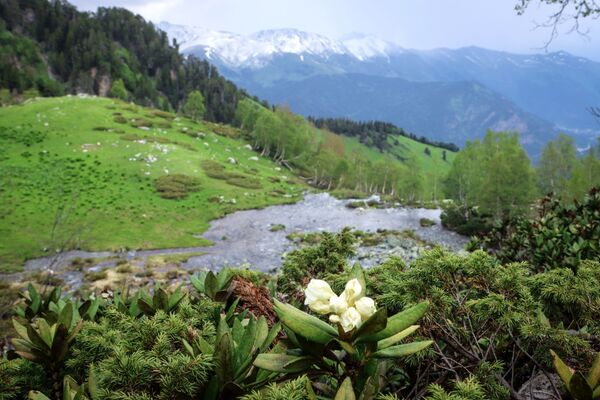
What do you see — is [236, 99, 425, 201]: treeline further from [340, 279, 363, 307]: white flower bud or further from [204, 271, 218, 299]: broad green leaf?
[340, 279, 363, 307]: white flower bud

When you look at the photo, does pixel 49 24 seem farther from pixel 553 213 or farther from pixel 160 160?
pixel 553 213

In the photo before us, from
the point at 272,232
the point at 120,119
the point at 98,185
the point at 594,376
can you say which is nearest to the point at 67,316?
the point at 594,376

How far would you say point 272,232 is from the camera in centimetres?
3259

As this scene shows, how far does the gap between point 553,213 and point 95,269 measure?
22506 mm

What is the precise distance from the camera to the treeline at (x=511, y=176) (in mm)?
35438

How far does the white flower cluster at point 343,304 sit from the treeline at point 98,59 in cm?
11859

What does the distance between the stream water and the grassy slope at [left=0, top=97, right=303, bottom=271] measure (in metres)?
1.54

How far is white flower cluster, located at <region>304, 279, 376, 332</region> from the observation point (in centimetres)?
199

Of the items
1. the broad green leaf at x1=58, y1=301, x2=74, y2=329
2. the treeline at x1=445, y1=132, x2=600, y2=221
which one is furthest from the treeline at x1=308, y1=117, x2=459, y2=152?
the broad green leaf at x1=58, y1=301, x2=74, y2=329

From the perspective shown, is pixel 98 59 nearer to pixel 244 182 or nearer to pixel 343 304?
pixel 244 182

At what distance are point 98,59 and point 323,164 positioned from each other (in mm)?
88875

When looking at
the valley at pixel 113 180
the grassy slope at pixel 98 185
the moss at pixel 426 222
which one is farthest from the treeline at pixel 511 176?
the grassy slope at pixel 98 185

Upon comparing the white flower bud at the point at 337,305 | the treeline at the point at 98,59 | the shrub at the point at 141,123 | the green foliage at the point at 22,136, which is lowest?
the green foliage at the point at 22,136

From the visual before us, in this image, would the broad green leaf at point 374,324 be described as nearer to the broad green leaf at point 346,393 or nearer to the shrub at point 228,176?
the broad green leaf at point 346,393
